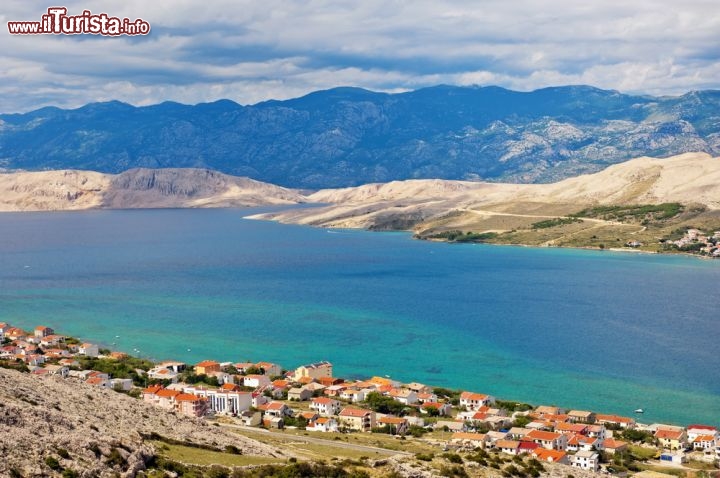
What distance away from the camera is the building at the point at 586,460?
47.8 m

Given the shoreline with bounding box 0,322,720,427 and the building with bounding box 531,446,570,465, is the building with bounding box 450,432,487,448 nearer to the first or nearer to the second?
the building with bounding box 531,446,570,465

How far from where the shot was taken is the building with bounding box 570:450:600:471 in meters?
47.8

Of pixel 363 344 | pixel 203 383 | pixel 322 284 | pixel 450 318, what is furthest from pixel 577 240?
pixel 203 383

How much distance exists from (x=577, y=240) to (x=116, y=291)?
106090 mm

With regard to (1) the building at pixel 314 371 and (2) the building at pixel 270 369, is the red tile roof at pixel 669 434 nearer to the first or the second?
(1) the building at pixel 314 371

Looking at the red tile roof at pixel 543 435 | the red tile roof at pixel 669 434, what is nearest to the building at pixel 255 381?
the red tile roof at pixel 543 435

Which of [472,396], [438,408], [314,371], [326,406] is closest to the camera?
[438,408]

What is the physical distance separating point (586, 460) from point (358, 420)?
1549cm

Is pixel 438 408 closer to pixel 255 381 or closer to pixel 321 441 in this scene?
pixel 321 441

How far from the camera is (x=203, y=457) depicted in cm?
3294

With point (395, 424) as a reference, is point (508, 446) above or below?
above

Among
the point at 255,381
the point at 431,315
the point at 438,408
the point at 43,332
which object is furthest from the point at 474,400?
the point at 43,332

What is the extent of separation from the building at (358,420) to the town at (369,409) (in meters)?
0.07

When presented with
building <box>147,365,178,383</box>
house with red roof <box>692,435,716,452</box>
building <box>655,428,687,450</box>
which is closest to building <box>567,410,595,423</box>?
building <box>655,428,687,450</box>
